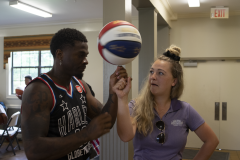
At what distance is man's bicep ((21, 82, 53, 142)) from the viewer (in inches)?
42.7

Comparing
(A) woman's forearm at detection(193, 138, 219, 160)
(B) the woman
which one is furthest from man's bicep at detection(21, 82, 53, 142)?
(A) woman's forearm at detection(193, 138, 219, 160)

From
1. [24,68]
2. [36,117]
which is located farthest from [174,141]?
[24,68]

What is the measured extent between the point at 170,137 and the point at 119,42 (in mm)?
757

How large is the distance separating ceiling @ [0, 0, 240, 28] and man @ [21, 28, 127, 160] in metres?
2.56

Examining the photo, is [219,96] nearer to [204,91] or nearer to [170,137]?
[204,91]

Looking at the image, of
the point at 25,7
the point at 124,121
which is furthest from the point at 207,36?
the point at 124,121

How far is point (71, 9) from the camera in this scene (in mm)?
5074

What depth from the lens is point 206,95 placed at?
553 cm

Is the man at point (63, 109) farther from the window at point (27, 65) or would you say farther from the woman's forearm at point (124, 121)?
the window at point (27, 65)

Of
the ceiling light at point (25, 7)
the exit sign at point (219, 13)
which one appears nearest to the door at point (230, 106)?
the exit sign at point (219, 13)

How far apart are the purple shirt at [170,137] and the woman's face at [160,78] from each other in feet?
0.47

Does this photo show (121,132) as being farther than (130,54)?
Yes

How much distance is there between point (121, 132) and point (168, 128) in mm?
347

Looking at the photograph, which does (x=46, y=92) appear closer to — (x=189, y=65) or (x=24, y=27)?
(x=189, y=65)
